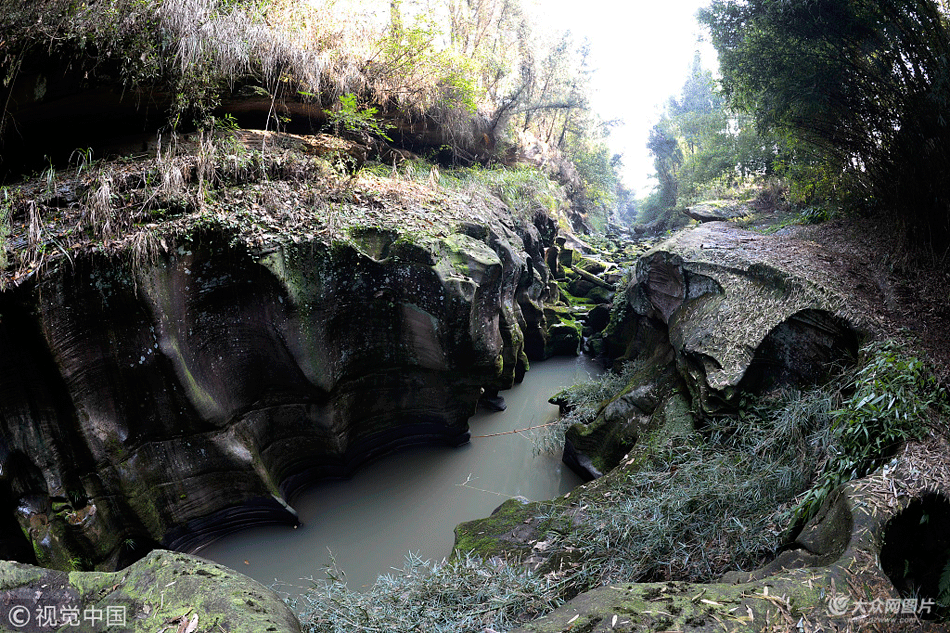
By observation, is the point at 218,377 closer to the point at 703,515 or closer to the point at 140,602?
the point at 140,602

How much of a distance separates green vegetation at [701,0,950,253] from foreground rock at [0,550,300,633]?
6407mm

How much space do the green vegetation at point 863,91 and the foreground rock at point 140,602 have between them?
21.0 feet

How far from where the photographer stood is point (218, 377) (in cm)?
496

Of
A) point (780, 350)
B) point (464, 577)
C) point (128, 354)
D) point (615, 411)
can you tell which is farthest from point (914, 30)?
point (128, 354)

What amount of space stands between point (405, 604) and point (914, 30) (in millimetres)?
6694

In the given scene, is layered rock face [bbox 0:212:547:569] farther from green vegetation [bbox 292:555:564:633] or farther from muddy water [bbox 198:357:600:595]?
green vegetation [bbox 292:555:564:633]

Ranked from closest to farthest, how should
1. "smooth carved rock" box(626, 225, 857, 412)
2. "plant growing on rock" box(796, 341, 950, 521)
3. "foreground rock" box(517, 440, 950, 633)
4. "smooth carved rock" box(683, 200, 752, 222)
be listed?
1. "foreground rock" box(517, 440, 950, 633)
2. "plant growing on rock" box(796, 341, 950, 521)
3. "smooth carved rock" box(626, 225, 857, 412)
4. "smooth carved rock" box(683, 200, 752, 222)

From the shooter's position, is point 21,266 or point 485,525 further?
point 485,525

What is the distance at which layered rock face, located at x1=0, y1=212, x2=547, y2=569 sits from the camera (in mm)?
4113

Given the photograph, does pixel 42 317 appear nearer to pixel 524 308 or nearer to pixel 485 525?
pixel 485 525

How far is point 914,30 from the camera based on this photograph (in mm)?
4105

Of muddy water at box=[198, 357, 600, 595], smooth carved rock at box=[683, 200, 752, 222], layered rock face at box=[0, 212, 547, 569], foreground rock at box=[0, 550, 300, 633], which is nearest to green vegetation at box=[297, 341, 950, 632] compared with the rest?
foreground rock at box=[0, 550, 300, 633]

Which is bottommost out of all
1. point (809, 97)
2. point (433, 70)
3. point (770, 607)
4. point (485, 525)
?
point (485, 525)

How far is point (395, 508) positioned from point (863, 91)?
746 cm
